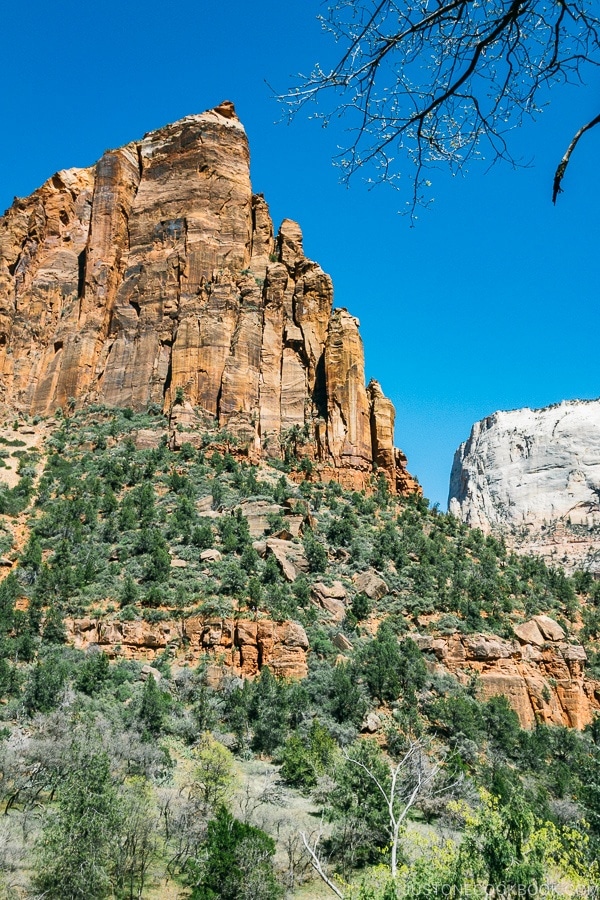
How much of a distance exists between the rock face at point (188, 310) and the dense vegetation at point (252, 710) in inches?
150

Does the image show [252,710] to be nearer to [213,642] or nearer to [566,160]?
[213,642]

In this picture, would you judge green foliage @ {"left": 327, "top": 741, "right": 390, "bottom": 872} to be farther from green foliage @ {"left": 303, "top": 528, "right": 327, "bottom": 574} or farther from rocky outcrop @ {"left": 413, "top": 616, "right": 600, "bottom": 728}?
green foliage @ {"left": 303, "top": 528, "right": 327, "bottom": 574}

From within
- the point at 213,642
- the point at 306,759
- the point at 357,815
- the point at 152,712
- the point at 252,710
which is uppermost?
the point at 213,642

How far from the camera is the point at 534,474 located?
118000 millimetres

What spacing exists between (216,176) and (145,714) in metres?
52.7

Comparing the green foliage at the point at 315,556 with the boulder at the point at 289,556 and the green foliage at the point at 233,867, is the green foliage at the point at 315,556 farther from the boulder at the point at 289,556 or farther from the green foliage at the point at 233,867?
the green foliage at the point at 233,867

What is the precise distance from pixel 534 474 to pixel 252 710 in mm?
101766

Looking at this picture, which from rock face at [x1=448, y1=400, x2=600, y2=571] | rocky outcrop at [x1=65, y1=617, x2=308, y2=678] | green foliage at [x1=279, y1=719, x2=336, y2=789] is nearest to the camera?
green foliage at [x1=279, y1=719, x2=336, y2=789]

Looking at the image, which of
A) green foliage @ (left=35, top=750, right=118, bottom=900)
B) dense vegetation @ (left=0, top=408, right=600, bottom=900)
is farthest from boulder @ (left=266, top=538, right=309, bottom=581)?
green foliage @ (left=35, top=750, right=118, bottom=900)

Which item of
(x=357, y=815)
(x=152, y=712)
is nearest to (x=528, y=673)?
(x=357, y=815)

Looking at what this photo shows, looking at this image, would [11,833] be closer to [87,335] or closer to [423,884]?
[423,884]

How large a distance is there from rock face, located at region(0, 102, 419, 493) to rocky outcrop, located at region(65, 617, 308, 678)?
2222 cm

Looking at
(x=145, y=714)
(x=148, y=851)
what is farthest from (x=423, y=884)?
(x=145, y=714)

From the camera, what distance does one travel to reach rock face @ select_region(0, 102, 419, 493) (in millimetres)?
54844
